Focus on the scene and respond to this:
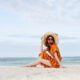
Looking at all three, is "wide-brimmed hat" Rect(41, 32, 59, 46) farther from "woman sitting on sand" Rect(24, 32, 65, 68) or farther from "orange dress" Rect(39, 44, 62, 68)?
"orange dress" Rect(39, 44, 62, 68)

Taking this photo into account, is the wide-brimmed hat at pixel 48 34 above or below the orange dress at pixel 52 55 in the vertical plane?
above

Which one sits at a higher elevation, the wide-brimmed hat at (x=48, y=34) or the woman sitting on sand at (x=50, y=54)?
the wide-brimmed hat at (x=48, y=34)

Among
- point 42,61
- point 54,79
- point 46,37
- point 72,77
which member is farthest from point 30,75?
point 46,37

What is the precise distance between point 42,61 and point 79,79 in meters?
1.89

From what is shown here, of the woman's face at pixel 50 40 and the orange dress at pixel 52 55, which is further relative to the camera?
the woman's face at pixel 50 40

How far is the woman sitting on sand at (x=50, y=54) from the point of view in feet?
14.2

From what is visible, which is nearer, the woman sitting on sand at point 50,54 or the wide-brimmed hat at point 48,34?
the woman sitting on sand at point 50,54

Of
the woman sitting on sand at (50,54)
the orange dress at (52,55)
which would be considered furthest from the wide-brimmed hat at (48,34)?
the orange dress at (52,55)

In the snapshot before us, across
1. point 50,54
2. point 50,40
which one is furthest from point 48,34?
point 50,54

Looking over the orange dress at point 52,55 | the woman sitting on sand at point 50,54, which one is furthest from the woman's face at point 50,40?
the orange dress at point 52,55

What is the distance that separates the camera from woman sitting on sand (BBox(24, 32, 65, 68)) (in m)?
4.32

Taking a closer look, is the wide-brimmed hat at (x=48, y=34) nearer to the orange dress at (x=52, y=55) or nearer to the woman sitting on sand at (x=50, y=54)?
the woman sitting on sand at (x=50, y=54)

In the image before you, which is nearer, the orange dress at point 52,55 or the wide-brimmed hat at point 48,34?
the orange dress at point 52,55

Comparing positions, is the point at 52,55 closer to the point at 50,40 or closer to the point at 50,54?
the point at 50,54
